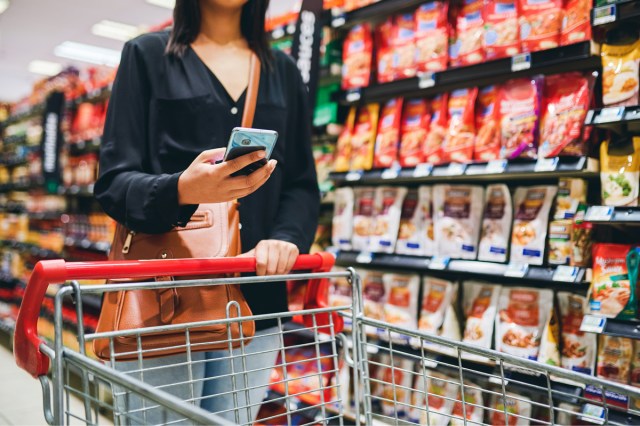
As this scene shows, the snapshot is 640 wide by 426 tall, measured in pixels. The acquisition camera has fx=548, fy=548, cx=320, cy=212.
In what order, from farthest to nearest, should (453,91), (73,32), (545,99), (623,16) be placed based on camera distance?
(73,32) < (453,91) < (545,99) < (623,16)

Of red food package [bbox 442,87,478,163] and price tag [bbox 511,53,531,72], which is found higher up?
price tag [bbox 511,53,531,72]

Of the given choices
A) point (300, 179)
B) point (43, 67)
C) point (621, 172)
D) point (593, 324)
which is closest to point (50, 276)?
point (300, 179)

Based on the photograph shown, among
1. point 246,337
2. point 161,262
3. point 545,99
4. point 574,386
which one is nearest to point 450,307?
point 574,386

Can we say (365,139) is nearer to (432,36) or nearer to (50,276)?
(432,36)

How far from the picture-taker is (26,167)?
6164 millimetres

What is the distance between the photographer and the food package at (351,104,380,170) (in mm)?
3002

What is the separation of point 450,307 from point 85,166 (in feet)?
11.6

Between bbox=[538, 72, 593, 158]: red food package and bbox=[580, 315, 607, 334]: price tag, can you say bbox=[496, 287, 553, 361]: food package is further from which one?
bbox=[538, 72, 593, 158]: red food package

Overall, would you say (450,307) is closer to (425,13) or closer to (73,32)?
(425,13)

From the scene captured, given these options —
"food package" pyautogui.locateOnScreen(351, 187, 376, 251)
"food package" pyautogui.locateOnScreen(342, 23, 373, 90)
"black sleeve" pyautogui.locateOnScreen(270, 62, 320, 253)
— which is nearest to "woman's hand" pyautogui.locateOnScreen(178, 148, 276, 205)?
"black sleeve" pyautogui.locateOnScreen(270, 62, 320, 253)

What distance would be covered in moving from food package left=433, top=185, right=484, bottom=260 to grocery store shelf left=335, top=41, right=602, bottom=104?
520mm

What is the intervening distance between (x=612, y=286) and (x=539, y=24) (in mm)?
1113

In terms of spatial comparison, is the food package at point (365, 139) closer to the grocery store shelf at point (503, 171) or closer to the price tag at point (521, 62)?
the grocery store shelf at point (503, 171)

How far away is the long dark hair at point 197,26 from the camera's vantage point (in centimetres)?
135
